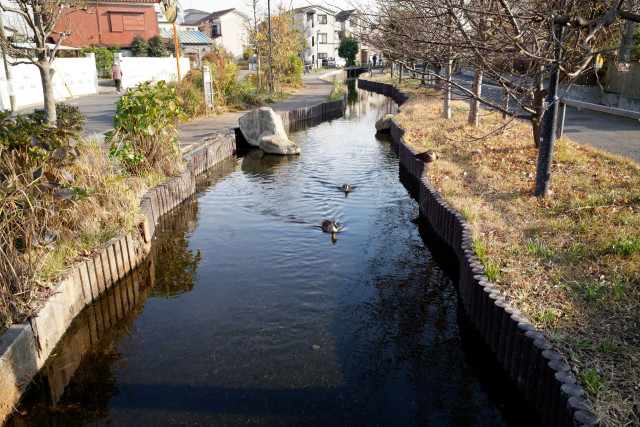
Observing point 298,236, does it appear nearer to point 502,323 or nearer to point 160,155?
point 160,155

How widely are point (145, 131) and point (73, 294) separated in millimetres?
4940

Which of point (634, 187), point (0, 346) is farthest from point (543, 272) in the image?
point (0, 346)

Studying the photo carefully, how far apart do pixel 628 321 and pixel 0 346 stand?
20.1ft

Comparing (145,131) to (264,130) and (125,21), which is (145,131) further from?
(125,21)

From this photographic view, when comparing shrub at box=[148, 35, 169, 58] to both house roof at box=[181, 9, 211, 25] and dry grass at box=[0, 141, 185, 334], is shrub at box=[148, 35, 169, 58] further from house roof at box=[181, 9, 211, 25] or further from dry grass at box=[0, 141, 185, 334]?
dry grass at box=[0, 141, 185, 334]

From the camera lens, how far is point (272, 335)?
6.38 m

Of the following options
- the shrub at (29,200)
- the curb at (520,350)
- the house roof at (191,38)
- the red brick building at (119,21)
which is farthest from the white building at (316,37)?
the curb at (520,350)

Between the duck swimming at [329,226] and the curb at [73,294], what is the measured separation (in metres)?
3.24

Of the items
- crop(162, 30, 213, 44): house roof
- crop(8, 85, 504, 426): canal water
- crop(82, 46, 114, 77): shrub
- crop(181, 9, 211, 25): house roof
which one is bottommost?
crop(8, 85, 504, 426): canal water

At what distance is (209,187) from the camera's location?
13297 millimetres

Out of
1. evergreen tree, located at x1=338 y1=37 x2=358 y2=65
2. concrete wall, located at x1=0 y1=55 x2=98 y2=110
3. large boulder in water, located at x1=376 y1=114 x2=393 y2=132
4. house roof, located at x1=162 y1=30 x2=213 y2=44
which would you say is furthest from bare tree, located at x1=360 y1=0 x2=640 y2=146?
evergreen tree, located at x1=338 y1=37 x2=358 y2=65

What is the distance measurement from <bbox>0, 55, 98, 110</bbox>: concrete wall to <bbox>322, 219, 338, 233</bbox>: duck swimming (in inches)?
716

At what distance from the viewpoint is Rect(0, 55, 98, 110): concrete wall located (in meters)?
22.4

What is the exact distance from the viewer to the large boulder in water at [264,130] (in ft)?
56.3
